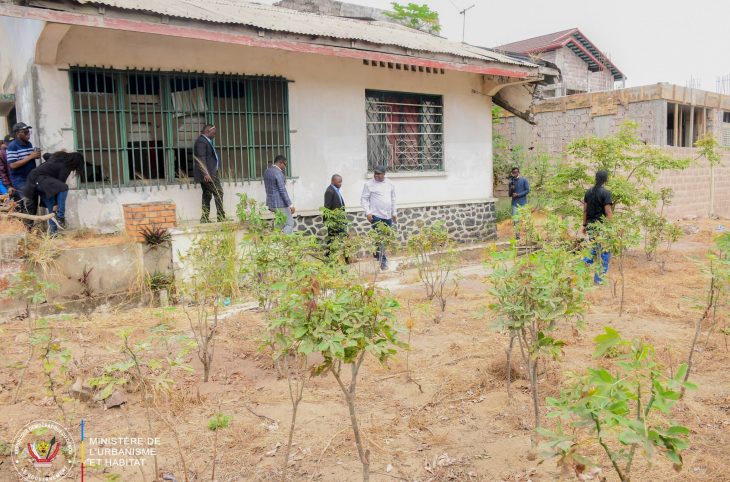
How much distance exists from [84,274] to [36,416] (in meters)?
3.10

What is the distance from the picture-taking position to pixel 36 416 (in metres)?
3.94

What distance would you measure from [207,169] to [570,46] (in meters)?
24.7

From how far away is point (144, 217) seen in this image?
7094mm

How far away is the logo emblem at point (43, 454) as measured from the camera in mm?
3105

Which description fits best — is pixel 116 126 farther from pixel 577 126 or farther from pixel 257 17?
pixel 577 126

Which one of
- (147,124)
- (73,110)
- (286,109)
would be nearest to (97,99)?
(73,110)

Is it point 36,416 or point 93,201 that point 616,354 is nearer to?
point 36,416

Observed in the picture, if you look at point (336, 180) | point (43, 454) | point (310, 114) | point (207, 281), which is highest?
point (310, 114)

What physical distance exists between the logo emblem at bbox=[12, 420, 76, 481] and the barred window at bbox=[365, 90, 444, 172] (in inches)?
299

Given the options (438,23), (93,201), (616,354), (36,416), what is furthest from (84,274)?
(438,23)

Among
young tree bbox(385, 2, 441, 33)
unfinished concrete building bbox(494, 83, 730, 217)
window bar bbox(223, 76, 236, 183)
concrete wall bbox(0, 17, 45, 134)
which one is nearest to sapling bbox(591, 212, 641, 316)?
window bar bbox(223, 76, 236, 183)

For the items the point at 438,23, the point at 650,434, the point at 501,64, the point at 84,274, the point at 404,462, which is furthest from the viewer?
the point at 438,23

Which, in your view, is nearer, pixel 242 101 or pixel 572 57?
pixel 242 101

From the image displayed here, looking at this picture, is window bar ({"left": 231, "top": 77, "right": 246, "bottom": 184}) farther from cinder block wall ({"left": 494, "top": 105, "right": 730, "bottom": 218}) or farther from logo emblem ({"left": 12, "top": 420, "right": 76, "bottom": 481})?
cinder block wall ({"left": 494, "top": 105, "right": 730, "bottom": 218})
